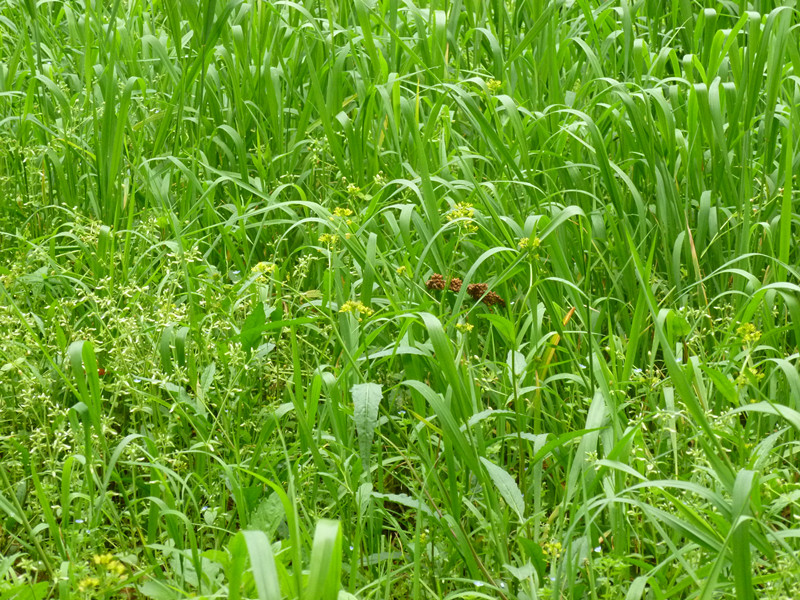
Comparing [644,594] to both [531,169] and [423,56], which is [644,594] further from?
[423,56]

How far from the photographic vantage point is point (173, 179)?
9.05 feet

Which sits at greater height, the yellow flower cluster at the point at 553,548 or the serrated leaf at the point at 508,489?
the serrated leaf at the point at 508,489

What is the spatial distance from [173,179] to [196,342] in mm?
949

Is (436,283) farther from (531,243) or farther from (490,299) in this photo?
(531,243)

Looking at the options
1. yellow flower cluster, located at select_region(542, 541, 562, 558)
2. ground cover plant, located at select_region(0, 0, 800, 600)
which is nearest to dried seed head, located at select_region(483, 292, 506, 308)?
ground cover plant, located at select_region(0, 0, 800, 600)

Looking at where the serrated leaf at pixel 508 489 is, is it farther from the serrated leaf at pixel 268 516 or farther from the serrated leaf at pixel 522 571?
the serrated leaf at pixel 268 516

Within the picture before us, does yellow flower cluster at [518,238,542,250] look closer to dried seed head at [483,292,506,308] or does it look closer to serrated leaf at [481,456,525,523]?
dried seed head at [483,292,506,308]

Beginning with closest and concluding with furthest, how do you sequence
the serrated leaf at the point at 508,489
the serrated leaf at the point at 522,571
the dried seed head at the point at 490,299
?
the serrated leaf at the point at 522,571 → the serrated leaf at the point at 508,489 → the dried seed head at the point at 490,299

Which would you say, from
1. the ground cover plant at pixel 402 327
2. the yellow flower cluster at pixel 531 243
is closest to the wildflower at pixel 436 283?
the ground cover plant at pixel 402 327

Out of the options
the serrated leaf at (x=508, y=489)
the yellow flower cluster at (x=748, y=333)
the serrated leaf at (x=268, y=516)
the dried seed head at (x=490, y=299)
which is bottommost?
the serrated leaf at (x=268, y=516)

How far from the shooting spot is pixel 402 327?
Result: 5.70 ft

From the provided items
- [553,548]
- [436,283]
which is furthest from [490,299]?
[553,548]

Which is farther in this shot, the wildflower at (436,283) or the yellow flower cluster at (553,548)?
the wildflower at (436,283)

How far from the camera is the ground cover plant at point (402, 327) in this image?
1.51 metres
